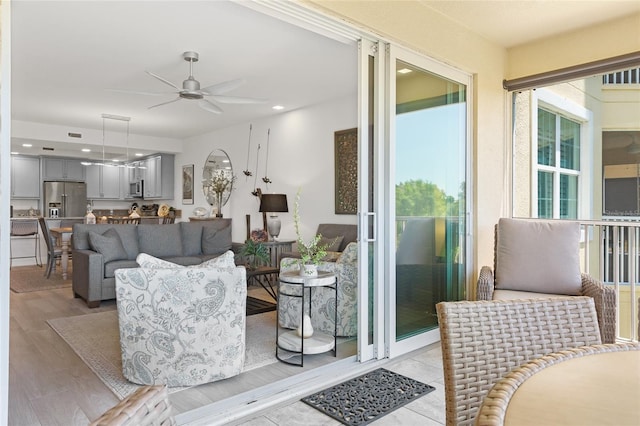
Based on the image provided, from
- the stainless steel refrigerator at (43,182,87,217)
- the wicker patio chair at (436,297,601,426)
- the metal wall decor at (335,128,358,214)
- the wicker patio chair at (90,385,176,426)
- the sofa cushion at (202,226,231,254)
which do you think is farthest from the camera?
the stainless steel refrigerator at (43,182,87,217)

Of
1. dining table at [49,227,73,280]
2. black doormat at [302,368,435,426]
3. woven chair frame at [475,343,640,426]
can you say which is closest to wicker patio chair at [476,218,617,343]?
black doormat at [302,368,435,426]

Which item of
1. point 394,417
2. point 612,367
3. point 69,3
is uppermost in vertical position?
point 69,3

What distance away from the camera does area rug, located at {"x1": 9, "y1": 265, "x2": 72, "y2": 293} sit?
5711 mm

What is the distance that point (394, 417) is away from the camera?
223 cm

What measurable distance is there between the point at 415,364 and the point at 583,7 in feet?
10.1

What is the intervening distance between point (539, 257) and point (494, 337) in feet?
7.92

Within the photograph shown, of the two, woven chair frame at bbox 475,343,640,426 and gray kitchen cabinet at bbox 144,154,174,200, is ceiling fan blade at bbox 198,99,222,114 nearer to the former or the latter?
woven chair frame at bbox 475,343,640,426

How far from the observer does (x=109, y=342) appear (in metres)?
3.45

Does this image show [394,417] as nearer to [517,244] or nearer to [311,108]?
[517,244]

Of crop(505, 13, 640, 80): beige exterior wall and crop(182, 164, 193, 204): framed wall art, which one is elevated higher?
crop(505, 13, 640, 80): beige exterior wall

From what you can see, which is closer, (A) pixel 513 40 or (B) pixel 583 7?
(B) pixel 583 7

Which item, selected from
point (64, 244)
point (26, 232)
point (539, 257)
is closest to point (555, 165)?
point (539, 257)

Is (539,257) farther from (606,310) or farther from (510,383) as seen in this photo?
(510,383)

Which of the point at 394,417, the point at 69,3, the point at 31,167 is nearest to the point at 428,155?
the point at 394,417
